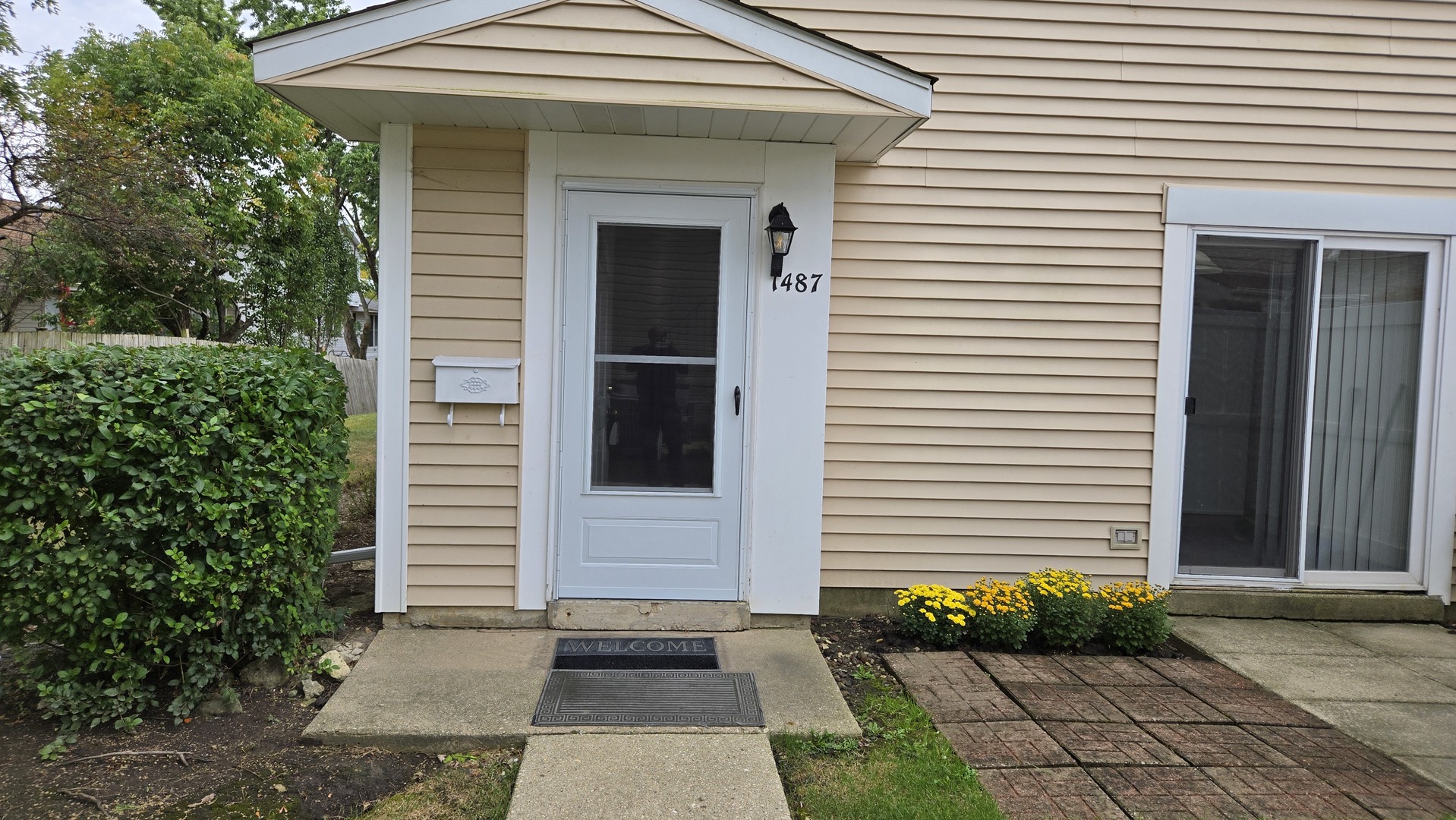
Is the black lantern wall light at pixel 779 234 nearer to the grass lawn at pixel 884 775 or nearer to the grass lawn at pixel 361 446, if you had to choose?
the grass lawn at pixel 884 775

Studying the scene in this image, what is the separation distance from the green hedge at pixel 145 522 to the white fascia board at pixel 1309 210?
4.54m

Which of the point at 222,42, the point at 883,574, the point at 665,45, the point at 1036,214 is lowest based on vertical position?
the point at 883,574

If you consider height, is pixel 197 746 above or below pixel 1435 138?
below

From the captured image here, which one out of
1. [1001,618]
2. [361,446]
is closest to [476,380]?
[1001,618]

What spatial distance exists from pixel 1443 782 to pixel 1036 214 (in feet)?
9.67

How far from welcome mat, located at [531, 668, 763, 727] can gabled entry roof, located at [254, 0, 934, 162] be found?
2448 mm

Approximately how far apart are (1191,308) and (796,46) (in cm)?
271

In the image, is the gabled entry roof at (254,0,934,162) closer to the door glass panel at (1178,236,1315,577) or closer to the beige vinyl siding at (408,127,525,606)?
the beige vinyl siding at (408,127,525,606)

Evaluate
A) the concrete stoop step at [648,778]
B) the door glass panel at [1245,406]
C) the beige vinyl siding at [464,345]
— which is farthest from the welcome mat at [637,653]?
the door glass panel at [1245,406]

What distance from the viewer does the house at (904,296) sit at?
147 inches

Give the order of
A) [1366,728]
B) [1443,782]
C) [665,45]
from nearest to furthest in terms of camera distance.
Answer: [1443,782] < [1366,728] < [665,45]

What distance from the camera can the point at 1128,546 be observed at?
4.48 metres

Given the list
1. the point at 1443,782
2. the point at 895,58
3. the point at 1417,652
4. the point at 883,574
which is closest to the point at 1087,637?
the point at 883,574

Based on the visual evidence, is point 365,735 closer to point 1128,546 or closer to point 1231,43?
point 1128,546
